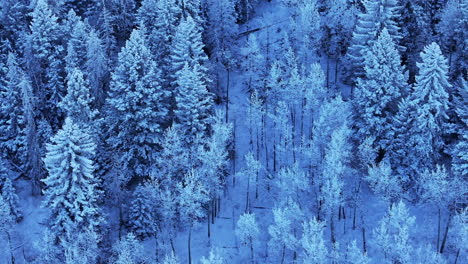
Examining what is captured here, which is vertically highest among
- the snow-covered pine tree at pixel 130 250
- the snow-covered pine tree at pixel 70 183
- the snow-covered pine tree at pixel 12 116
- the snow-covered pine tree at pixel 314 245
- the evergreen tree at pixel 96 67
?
the evergreen tree at pixel 96 67

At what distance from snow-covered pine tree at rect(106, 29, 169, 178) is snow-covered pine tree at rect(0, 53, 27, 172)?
9.62m

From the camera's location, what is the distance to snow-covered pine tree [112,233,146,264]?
41.2 m

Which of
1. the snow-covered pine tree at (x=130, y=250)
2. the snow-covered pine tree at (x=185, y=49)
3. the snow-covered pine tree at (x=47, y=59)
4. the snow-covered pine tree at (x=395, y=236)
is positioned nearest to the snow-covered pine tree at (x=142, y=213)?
the snow-covered pine tree at (x=130, y=250)

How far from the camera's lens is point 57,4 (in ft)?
197

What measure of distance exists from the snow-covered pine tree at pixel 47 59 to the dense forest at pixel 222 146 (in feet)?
0.51

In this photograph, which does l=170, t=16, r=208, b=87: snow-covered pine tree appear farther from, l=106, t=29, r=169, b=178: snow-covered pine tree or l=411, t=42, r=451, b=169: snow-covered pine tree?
l=411, t=42, r=451, b=169: snow-covered pine tree

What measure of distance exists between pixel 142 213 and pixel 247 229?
33.1 ft

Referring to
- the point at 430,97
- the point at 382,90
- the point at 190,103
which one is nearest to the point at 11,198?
the point at 190,103

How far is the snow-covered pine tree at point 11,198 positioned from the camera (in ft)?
165

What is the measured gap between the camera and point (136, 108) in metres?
49.2

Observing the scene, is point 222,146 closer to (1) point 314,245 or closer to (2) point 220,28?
(1) point 314,245

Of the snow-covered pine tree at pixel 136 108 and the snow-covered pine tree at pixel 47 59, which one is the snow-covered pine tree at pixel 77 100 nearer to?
the snow-covered pine tree at pixel 136 108

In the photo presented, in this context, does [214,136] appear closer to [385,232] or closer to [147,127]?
[147,127]

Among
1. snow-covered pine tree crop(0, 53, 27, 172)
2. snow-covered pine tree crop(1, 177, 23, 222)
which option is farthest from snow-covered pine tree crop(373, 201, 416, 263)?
snow-covered pine tree crop(0, 53, 27, 172)
